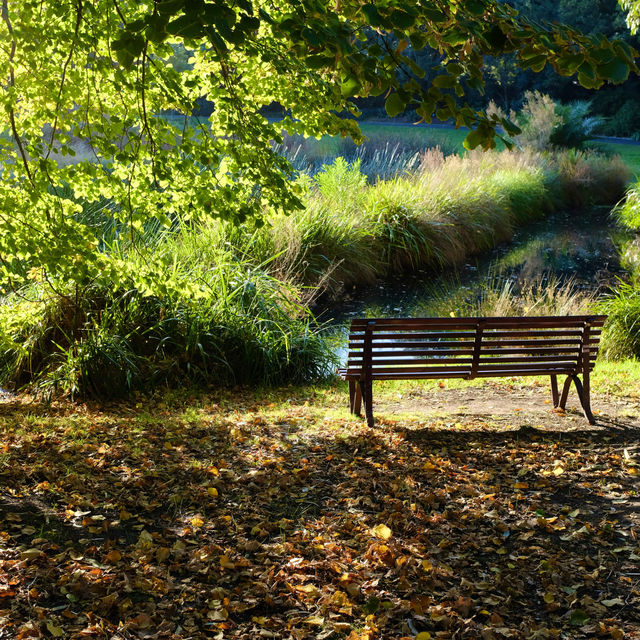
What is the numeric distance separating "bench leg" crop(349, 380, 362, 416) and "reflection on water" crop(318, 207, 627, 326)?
11.7 feet

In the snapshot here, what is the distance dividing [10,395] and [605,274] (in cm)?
947

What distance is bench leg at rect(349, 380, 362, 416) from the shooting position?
5.07 metres

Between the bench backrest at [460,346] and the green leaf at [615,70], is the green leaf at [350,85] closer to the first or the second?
the green leaf at [615,70]

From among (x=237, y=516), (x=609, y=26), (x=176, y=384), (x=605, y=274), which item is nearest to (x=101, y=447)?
(x=237, y=516)

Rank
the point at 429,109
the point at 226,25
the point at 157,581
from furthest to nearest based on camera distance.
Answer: the point at 157,581 → the point at 429,109 → the point at 226,25

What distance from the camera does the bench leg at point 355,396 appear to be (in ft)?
16.6

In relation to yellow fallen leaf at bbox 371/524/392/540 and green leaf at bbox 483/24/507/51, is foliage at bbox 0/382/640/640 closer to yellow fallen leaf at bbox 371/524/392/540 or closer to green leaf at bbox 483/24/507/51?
yellow fallen leaf at bbox 371/524/392/540

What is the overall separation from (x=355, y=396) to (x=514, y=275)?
23.4ft

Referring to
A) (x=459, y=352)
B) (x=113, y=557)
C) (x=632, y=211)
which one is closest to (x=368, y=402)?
(x=459, y=352)

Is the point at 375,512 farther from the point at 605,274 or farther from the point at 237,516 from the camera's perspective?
the point at 605,274

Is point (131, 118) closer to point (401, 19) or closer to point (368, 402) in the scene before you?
point (368, 402)

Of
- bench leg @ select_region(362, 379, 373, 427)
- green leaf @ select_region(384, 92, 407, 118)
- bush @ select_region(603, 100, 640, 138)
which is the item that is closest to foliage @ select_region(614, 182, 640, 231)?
bench leg @ select_region(362, 379, 373, 427)

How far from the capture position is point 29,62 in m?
3.92

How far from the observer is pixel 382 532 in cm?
313
